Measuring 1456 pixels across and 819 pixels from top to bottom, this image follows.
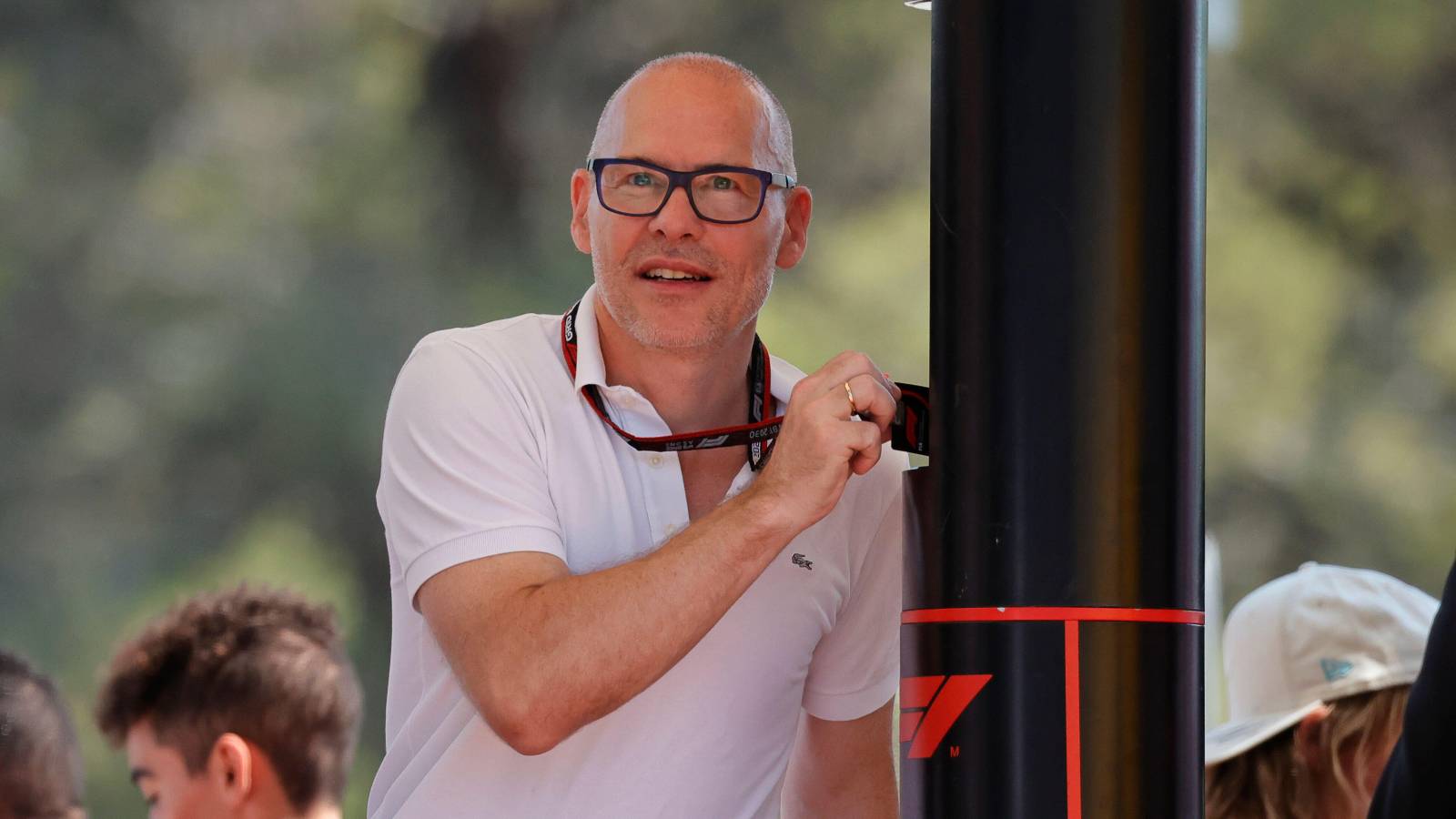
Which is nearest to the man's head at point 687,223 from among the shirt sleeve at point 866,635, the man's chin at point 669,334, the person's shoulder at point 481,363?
the man's chin at point 669,334

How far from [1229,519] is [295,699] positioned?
6613 millimetres

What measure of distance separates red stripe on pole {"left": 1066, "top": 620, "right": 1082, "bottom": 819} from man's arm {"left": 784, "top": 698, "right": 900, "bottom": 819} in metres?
0.87

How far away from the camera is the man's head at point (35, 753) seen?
297cm

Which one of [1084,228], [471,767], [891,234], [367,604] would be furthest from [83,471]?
[1084,228]

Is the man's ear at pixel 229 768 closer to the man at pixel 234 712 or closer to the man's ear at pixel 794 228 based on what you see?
the man at pixel 234 712

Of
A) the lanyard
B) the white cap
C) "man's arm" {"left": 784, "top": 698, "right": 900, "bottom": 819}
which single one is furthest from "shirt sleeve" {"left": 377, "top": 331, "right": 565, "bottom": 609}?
the white cap

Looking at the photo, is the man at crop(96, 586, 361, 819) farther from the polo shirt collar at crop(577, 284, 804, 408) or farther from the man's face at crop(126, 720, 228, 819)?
the polo shirt collar at crop(577, 284, 804, 408)

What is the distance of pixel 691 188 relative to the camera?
6.42 ft

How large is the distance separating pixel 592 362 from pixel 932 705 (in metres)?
0.77

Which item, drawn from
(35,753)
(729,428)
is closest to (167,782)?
(35,753)

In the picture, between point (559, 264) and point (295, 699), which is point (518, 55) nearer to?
point (559, 264)

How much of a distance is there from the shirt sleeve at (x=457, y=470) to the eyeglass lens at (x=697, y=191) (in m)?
0.25

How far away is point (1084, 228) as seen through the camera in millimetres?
1386

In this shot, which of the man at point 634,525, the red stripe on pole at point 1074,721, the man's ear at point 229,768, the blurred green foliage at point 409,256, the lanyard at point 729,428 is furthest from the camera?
the blurred green foliage at point 409,256
